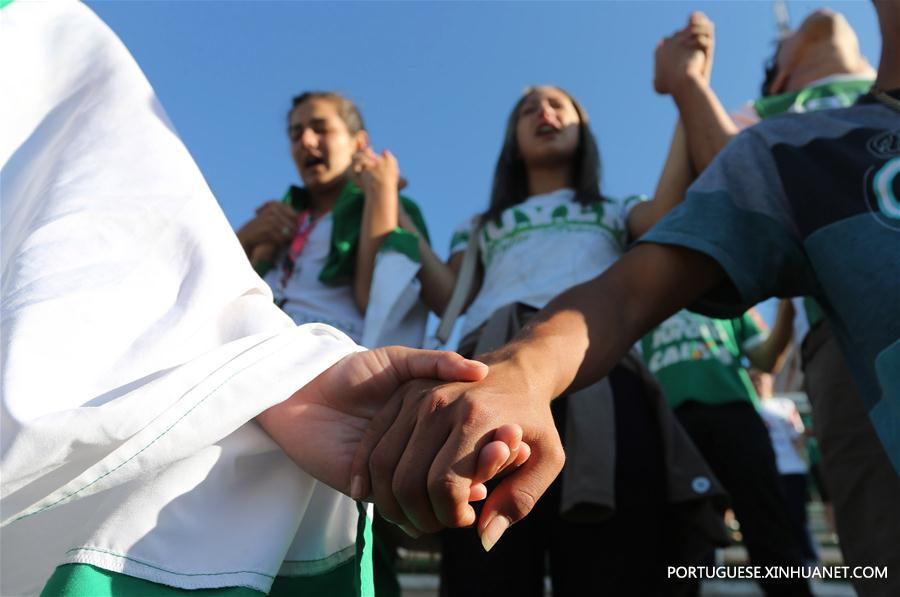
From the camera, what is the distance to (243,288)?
1075mm

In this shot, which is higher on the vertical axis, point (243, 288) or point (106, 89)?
point (106, 89)

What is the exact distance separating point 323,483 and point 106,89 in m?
0.73

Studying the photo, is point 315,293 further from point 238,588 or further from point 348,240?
point 238,588

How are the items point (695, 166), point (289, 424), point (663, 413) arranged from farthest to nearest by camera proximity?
point (695, 166) → point (663, 413) → point (289, 424)

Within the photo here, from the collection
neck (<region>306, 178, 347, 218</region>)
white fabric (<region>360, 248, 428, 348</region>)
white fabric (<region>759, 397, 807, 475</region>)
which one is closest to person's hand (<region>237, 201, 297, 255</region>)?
neck (<region>306, 178, 347, 218</region>)

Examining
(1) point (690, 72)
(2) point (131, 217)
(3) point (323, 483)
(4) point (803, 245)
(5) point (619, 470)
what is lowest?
(5) point (619, 470)

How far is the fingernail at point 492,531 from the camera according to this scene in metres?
0.88

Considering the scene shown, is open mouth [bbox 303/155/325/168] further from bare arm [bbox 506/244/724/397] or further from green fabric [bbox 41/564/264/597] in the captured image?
green fabric [bbox 41/564/264/597]

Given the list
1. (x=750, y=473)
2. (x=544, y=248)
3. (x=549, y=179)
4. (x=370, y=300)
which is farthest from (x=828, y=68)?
(x=370, y=300)

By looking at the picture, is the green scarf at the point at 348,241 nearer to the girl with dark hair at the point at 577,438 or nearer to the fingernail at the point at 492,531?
the girl with dark hair at the point at 577,438

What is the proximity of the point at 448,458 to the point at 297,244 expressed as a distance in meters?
1.66

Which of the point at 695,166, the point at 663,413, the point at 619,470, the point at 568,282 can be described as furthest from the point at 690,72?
the point at 619,470

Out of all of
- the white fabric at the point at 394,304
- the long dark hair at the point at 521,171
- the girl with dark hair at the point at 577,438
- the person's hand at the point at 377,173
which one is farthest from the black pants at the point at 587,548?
the person's hand at the point at 377,173

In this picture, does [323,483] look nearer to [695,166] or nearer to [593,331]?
[593,331]
